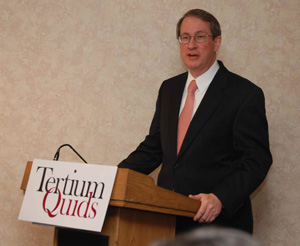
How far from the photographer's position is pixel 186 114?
2.38 meters

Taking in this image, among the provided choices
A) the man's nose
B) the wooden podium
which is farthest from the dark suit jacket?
the wooden podium

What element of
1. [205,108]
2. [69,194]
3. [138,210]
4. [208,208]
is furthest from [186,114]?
[69,194]

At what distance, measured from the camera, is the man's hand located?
6.27 feet

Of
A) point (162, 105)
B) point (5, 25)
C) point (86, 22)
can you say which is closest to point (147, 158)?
point (162, 105)

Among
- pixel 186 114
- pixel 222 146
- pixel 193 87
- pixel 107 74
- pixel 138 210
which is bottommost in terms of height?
pixel 138 210

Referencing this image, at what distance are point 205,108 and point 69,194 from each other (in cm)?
87

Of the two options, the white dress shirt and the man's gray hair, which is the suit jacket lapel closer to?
the white dress shirt

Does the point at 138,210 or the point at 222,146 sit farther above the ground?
the point at 222,146

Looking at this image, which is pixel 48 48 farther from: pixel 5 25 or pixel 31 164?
pixel 31 164

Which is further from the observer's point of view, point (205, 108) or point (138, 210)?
point (205, 108)

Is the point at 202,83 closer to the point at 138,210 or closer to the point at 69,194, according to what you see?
the point at 138,210

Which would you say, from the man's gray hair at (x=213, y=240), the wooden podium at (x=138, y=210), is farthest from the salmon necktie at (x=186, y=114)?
the man's gray hair at (x=213, y=240)

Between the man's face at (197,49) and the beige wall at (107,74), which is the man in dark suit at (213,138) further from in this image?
the beige wall at (107,74)

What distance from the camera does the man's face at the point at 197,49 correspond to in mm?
2443
